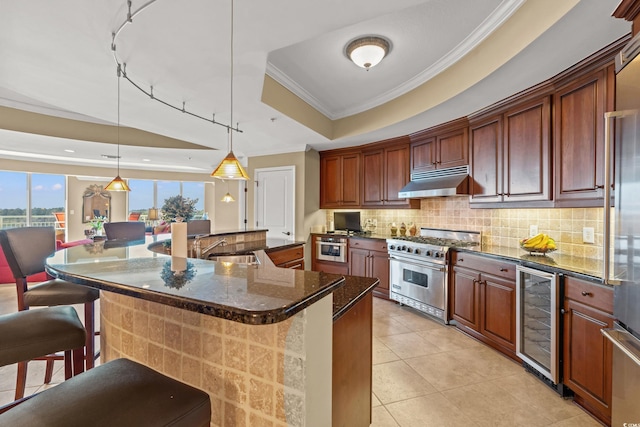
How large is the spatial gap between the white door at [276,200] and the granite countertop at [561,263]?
3.12 meters

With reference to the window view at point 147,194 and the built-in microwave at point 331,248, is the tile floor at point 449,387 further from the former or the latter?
the window view at point 147,194

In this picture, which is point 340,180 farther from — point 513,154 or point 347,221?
point 513,154

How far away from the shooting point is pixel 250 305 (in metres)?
0.67

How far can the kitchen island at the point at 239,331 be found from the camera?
0.74 m

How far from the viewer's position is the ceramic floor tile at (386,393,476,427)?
1.77 m

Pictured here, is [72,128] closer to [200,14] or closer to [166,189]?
[200,14]

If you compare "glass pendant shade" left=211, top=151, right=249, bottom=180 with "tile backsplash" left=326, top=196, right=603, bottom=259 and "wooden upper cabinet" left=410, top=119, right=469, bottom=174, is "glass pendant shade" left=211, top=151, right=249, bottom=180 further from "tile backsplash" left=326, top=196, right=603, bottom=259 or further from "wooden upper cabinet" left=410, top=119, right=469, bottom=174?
"tile backsplash" left=326, top=196, right=603, bottom=259

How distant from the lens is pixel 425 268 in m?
3.42

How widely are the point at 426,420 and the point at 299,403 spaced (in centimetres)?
149

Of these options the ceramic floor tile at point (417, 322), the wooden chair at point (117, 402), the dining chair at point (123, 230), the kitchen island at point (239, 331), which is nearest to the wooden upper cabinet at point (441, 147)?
the ceramic floor tile at point (417, 322)

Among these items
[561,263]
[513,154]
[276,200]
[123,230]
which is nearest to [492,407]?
[561,263]

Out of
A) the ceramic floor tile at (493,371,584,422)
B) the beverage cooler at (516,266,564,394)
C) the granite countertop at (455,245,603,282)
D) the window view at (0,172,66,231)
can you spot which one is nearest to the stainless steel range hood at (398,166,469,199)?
the granite countertop at (455,245,603,282)

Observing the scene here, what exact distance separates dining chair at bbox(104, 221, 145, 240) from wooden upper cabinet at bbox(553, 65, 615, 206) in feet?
14.0

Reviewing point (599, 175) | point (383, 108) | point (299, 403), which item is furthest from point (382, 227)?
point (299, 403)
